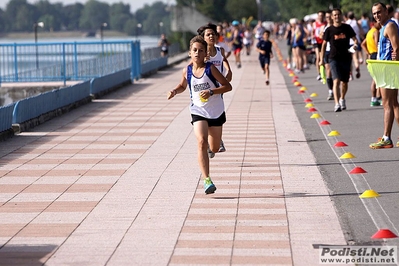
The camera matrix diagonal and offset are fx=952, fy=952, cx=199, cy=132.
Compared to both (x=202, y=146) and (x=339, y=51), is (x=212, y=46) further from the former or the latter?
(x=339, y=51)

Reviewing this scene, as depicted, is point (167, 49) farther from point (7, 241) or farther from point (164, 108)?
point (7, 241)

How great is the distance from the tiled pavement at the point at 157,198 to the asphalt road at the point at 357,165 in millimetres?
163

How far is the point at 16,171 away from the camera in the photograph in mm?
10805

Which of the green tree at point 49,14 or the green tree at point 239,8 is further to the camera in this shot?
the green tree at point 239,8

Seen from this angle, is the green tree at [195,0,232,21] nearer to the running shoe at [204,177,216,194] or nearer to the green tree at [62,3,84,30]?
the green tree at [62,3,84,30]

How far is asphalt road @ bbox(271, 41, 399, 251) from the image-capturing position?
25.2 feet

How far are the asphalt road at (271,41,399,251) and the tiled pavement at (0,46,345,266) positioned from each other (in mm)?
163

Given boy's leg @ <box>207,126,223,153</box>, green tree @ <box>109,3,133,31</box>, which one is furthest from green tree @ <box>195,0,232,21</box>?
boy's leg @ <box>207,126,223,153</box>

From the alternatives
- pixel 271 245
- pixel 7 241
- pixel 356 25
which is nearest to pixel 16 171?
pixel 7 241

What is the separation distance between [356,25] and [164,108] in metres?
7.83

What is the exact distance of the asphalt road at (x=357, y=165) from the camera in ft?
25.2

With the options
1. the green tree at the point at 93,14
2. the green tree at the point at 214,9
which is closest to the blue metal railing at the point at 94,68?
the green tree at the point at 214,9

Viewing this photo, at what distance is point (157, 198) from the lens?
8961 millimetres

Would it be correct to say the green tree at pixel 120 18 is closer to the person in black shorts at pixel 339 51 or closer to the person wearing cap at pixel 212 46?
the person in black shorts at pixel 339 51
